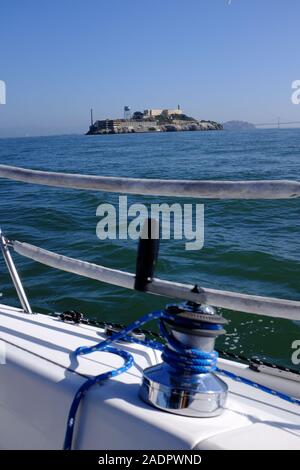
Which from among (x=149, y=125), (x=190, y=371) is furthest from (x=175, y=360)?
(x=149, y=125)

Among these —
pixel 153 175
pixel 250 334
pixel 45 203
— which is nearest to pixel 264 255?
pixel 250 334

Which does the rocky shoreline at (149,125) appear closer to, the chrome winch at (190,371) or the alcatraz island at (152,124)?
the alcatraz island at (152,124)

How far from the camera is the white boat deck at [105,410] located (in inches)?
50.3

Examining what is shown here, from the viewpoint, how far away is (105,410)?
54.4 inches

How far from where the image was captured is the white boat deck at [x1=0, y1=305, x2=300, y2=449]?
1276mm

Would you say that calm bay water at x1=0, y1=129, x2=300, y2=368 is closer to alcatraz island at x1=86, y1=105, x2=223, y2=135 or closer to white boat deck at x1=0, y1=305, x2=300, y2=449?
white boat deck at x1=0, y1=305, x2=300, y2=449

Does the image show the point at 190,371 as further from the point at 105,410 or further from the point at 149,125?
the point at 149,125

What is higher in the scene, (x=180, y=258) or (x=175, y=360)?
(x=175, y=360)

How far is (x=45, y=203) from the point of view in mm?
10344

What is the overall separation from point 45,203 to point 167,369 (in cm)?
925

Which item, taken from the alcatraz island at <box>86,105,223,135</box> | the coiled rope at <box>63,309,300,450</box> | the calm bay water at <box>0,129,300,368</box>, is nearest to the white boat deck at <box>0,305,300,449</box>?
the coiled rope at <box>63,309,300,450</box>

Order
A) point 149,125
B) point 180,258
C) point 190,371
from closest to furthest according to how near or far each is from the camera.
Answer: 1. point 190,371
2. point 180,258
3. point 149,125

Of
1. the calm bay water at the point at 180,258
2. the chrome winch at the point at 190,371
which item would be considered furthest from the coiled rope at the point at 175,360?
the calm bay water at the point at 180,258
